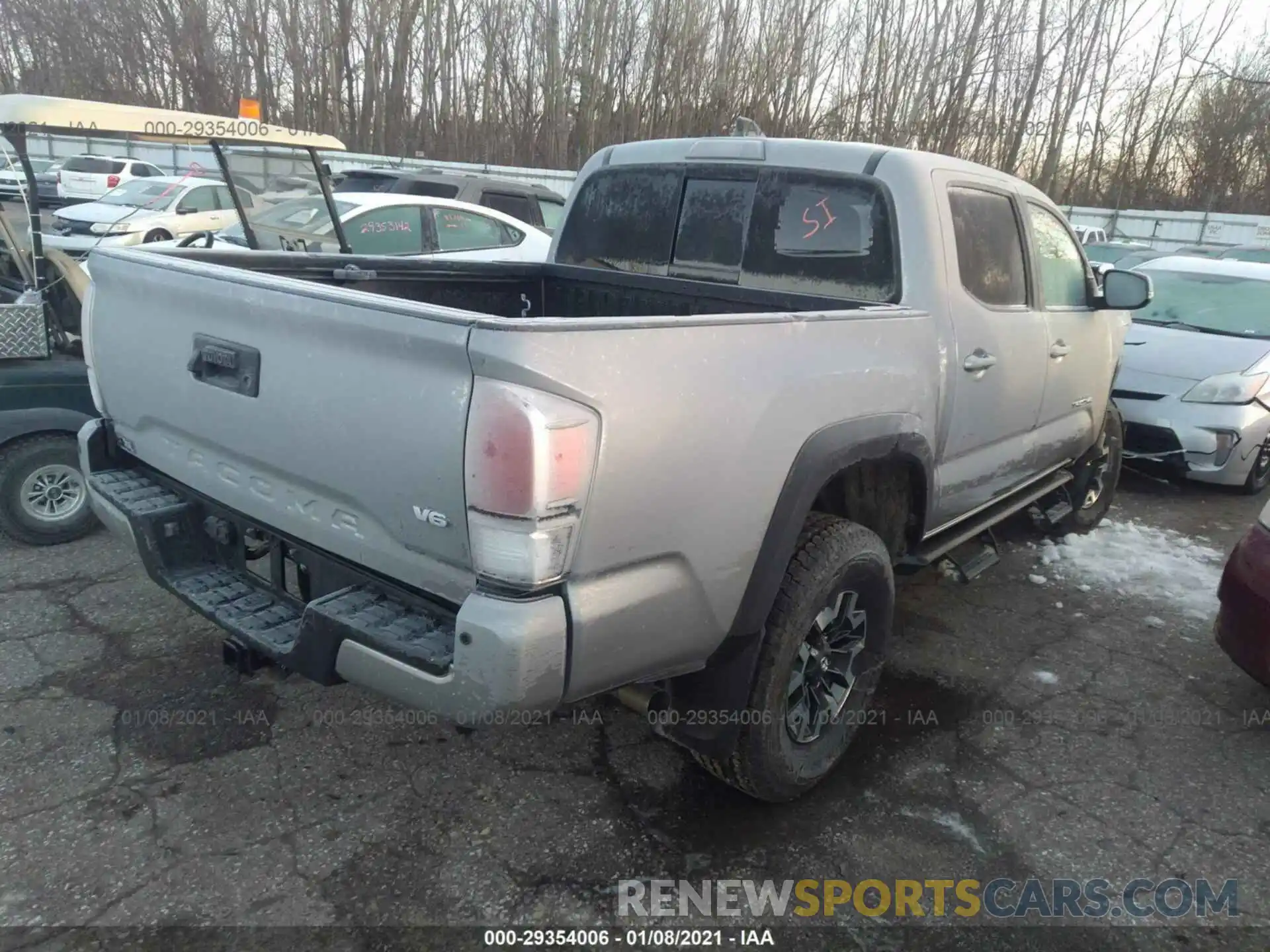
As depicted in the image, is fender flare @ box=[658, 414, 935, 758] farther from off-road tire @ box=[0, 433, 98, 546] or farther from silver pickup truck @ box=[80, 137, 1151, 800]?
off-road tire @ box=[0, 433, 98, 546]

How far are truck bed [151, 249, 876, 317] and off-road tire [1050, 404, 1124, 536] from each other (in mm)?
2751

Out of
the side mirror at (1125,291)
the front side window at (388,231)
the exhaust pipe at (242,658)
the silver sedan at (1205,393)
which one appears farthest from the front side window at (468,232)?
the exhaust pipe at (242,658)

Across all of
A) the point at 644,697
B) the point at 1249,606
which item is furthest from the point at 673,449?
the point at 1249,606

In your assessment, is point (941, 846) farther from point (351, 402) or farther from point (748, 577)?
point (351, 402)

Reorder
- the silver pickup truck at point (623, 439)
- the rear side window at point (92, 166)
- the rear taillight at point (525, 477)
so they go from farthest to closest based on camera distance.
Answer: the rear side window at point (92, 166)
the silver pickup truck at point (623, 439)
the rear taillight at point (525, 477)

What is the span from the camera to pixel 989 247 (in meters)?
3.62

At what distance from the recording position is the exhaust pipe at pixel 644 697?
2.48 meters

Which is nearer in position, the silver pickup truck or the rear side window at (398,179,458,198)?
the silver pickup truck

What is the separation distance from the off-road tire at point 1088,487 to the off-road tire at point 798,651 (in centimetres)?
282

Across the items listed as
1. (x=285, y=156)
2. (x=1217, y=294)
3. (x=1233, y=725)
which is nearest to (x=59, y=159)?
(x=285, y=156)

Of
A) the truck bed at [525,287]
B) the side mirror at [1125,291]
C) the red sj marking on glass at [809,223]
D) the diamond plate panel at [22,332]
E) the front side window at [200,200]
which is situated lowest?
the diamond plate panel at [22,332]

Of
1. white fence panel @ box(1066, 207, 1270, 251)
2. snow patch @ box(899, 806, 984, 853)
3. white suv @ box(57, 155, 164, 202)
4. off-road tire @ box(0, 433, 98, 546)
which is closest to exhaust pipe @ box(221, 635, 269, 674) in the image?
snow patch @ box(899, 806, 984, 853)

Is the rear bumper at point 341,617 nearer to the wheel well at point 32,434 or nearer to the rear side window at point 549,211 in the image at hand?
the wheel well at point 32,434

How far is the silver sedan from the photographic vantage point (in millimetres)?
6074
